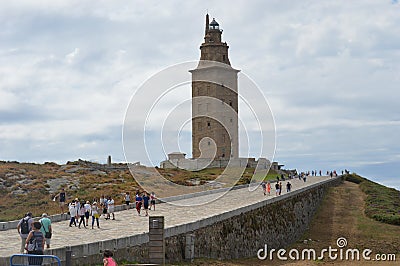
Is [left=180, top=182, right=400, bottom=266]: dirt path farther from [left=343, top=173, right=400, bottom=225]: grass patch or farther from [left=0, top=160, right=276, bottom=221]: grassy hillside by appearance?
[left=0, top=160, right=276, bottom=221]: grassy hillside

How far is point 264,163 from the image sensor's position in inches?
2926

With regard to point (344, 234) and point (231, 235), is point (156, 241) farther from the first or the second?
point (344, 234)

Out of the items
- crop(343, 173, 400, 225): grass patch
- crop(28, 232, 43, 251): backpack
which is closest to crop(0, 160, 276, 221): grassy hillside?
crop(343, 173, 400, 225): grass patch

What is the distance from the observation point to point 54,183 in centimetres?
4541

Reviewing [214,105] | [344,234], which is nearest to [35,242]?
[344,234]

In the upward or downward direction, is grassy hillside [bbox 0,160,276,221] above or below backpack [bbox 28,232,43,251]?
above

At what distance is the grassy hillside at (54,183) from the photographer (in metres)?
37.0

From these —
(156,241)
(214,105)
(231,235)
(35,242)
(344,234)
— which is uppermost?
(214,105)

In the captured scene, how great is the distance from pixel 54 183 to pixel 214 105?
1405 inches

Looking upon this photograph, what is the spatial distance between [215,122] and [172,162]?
781cm

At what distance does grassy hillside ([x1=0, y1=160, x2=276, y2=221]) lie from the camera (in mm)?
37000

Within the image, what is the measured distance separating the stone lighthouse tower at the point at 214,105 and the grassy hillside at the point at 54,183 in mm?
16337

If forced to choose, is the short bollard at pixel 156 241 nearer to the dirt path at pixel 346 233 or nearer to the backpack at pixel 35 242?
the backpack at pixel 35 242

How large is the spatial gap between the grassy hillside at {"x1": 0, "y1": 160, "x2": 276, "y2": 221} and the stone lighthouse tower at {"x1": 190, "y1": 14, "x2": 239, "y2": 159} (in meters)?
16.3
